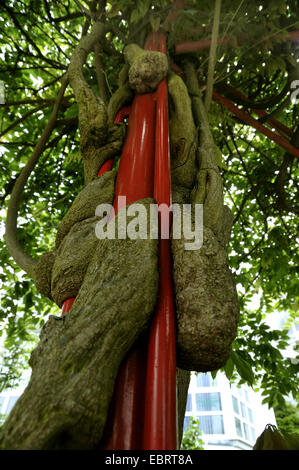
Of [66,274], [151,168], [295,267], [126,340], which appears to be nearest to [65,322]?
[126,340]

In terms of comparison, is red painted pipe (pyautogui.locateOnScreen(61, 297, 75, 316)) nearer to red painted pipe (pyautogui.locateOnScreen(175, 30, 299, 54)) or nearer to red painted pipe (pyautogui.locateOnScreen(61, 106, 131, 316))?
red painted pipe (pyautogui.locateOnScreen(61, 106, 131, 316))

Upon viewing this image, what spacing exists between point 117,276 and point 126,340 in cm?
15

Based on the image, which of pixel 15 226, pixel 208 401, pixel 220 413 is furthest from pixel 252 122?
pixel 220 413

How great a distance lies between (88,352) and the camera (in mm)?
607

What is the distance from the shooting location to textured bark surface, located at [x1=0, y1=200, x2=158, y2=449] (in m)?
0.52

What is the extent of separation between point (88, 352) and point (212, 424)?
1961 cm

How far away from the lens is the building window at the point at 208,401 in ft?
56.0

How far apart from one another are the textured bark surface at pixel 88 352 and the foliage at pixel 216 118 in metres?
0.84
